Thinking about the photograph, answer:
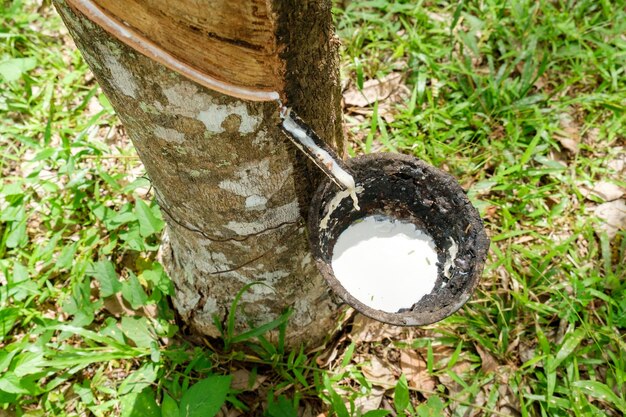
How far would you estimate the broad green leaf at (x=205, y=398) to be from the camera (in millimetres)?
1530

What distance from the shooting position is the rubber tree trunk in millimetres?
970

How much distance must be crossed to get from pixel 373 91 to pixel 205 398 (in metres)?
1.81

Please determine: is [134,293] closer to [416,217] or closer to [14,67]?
[416,217]

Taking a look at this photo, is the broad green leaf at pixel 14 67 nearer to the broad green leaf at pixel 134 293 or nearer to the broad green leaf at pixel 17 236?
the broad green leaf at pixel 17 236

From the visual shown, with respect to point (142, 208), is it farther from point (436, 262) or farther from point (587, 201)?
point (587, 201)

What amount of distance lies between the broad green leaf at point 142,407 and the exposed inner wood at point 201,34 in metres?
1.18

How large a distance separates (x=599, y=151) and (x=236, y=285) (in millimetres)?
1950

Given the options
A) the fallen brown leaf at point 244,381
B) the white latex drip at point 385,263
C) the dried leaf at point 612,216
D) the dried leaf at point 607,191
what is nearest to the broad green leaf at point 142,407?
the fallen brown leaf at point 244,381

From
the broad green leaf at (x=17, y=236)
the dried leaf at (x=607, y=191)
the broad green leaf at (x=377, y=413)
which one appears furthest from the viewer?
the dried leaf at (x=607, y=191)

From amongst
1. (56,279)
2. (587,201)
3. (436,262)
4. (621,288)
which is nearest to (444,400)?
(436,262)

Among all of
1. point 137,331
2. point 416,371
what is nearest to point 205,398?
point 137,331

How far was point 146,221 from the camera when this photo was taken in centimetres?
201

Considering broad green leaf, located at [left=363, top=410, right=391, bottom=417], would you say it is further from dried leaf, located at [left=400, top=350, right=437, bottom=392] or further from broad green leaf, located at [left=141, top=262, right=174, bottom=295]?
broad green leaf, located at [left=141, top=262, right=174, bottom=295]

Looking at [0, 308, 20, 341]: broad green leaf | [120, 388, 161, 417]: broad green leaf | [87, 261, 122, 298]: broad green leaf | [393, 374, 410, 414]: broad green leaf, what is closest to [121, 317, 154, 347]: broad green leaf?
[87, 261, 122, 298]: broad green leaf
